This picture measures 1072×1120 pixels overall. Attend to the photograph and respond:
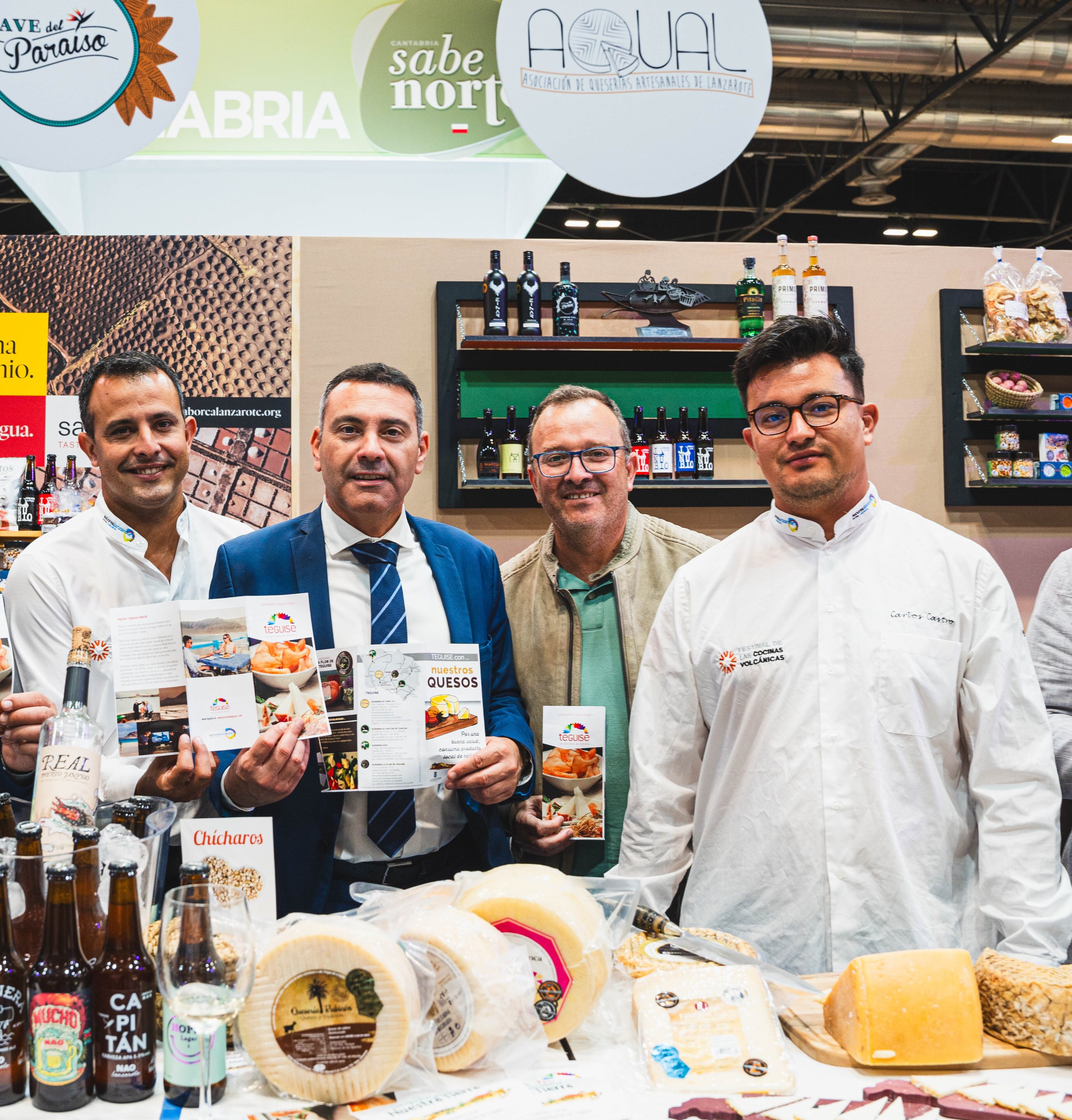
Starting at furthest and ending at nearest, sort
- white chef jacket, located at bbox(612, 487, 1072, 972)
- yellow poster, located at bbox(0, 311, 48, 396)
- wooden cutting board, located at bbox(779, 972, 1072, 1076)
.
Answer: yellow poster, located at bbox(0, 311, 48, 396)
white chef jacket, located at bbox(612, 487, 1072, 972)
wooden cutting board, located at bbox(779, 972, 1072, 1076)

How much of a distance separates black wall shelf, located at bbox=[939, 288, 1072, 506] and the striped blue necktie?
3284 mm

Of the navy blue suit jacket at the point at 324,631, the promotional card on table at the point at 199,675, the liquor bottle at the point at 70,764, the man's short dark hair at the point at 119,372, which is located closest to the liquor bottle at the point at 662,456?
the navy blue suit jacket at the point at 324,631

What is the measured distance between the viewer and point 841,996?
1427 millimetres

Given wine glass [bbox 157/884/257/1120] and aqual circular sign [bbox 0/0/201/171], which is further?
aqual circular sign [bbox 0/0/201/171]

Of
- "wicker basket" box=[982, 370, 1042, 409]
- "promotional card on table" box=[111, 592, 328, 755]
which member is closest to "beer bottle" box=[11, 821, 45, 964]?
"promotional card on table" box=[111, 592, 328, 755]

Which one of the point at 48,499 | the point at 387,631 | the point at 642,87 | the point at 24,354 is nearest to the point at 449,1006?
the point at 387,631

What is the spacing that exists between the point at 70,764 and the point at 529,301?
3.24 metres

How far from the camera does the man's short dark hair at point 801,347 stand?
2141 mm

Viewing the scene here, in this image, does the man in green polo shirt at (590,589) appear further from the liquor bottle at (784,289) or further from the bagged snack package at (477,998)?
the liquor bottle at (784,289)

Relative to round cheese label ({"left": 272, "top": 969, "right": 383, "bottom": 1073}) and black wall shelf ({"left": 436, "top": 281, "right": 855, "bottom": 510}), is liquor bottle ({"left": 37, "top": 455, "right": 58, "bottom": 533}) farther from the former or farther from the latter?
round cheese label ({"left": 272, "top": 969, "right": 383, "bottom": 1073})

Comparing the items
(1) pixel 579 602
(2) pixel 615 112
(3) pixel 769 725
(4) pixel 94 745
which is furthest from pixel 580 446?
(2) pixel 615 112

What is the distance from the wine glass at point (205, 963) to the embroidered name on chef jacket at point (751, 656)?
4.25 ft

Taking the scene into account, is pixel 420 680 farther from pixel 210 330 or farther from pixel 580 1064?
pixel 210 330

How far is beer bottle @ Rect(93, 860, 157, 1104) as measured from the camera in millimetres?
1243
